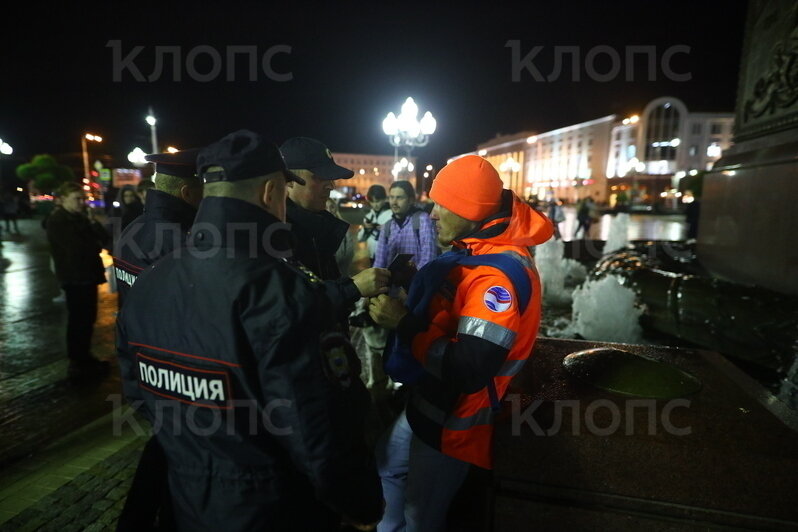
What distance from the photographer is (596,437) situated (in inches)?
77.8

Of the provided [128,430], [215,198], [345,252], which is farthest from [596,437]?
[128,430]

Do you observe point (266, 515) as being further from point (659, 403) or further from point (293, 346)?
point (659, 403)

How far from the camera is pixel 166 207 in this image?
2900mm

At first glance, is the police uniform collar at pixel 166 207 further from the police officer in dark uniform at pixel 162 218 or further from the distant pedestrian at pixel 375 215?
the distant pedestrian at pixel 375 215

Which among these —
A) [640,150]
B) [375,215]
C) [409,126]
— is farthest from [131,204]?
[640,150]

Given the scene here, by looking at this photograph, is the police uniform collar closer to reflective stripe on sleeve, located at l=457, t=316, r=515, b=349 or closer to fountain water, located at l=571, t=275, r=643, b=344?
reflective stripe on sleeve, located at l=457, t=316, r=515, b=349

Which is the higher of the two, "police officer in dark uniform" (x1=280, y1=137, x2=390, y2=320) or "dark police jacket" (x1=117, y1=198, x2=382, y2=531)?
"police officer in dark uniform" (x1=280, y1=137, x2=390, y2=320)

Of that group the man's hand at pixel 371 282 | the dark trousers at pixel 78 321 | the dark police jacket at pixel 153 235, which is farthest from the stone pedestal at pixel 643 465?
the dark trousers at pixel 78 321

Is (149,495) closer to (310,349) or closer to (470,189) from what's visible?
(310,349)

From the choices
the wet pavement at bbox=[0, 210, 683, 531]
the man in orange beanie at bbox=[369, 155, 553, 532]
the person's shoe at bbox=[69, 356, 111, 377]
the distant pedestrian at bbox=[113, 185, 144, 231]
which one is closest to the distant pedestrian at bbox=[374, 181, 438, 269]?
the wet pavement at bbox=[0, 210, 683, 531]

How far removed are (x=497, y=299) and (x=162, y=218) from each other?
85.8 inches

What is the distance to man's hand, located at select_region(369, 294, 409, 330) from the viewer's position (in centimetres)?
201

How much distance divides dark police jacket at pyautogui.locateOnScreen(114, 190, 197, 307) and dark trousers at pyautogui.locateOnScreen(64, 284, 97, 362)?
309cm

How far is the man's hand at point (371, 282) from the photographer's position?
1.91m
